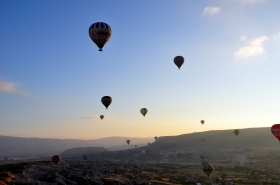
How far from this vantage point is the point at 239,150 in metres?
93.1

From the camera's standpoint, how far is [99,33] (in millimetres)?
40906

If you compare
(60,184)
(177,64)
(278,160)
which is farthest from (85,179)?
(278,160)

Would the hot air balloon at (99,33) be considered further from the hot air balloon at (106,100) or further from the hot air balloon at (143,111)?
the hot air balloon at (143,111)

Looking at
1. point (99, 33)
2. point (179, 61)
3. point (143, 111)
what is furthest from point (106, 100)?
point (143, 111)

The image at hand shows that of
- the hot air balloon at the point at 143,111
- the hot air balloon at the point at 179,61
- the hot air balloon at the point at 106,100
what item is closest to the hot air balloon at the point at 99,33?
the hot air balloon at the point at 179,61

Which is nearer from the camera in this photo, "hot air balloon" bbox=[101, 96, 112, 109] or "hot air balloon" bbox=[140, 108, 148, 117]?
"hot air balloon" bbox=[101, 96, 112, 109]

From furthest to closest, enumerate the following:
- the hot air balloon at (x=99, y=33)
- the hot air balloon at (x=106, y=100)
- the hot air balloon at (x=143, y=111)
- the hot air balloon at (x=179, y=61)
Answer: the hot air balloon at (x=143, y=111) < the hot air balloon at (x=106, y=100) < the hot air balloon at (x=179, y=61) < the hot air balloon at (x=99, y=33)

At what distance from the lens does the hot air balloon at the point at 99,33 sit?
40906 mm

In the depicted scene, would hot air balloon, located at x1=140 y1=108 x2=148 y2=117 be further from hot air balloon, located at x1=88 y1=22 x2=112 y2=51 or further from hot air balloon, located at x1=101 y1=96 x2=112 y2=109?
hot air balloon, located at x1=88 y1=22 x2=112 y2=51

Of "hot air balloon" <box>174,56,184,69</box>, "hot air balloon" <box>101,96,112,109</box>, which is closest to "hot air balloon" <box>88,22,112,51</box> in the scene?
"hot air balloon" <box>174,56,184,69</box>

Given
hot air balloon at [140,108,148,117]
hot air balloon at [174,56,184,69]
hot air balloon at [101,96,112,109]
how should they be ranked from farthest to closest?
hot air balloon at [140,108,148,117] < hot air balloon at [101,96,112,109] < hot air balloon at [174,56,184,69]

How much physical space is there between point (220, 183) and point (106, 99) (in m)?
27.4

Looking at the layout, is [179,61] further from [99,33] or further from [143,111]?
[143,111]

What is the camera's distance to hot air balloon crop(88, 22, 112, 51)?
134 feet
